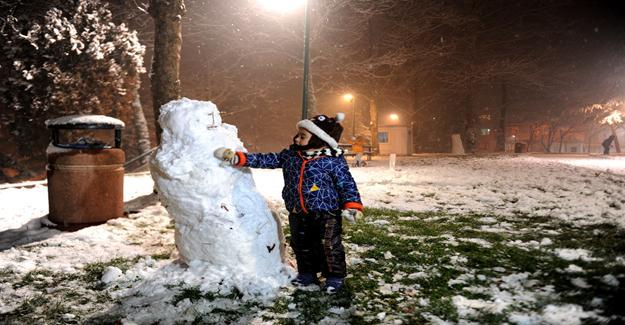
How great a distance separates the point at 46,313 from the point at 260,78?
93.4 ft

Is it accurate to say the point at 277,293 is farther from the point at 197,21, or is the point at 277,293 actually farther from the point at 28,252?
the point at 197,21

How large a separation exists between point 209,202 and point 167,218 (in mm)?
3162

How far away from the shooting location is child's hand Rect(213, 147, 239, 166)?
3.64 metres

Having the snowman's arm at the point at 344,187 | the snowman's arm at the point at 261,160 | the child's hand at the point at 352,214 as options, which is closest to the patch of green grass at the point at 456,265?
the child's hand at the point at 352,214

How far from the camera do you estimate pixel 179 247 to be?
387 centimetres

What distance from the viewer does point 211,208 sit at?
3613 mm

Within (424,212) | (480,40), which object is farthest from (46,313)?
(480,40)

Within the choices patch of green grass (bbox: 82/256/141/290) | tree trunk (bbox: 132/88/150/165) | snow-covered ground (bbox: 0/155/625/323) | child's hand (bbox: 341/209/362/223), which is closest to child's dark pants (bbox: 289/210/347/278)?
child's hand (bbox: 341/209/362/223)

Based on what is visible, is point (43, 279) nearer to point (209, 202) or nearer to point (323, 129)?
point (209, 202)

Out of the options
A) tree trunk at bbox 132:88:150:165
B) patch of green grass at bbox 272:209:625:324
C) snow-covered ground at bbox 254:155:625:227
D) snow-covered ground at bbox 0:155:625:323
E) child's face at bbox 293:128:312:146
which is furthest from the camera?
tree trunk at bbox 132:88:150:165

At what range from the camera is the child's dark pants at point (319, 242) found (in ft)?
11.7

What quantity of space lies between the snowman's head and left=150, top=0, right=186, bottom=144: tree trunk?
456 centimetres

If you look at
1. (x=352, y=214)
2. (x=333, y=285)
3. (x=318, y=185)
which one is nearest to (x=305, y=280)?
(x=333, y=285)

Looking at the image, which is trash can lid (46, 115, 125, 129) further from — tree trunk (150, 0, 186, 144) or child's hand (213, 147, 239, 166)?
child's hand (213, 147, 239, 166)
